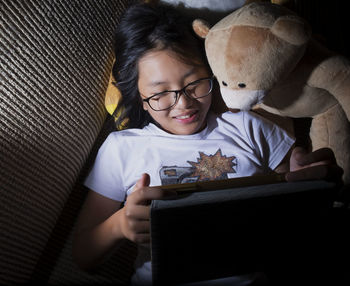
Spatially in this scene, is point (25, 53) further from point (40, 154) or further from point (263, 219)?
point (263, 219)

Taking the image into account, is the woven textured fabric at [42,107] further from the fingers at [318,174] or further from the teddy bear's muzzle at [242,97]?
the fingers at [318,174]

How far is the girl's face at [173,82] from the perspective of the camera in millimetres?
622

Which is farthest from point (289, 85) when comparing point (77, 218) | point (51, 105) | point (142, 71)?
point (77, 218)

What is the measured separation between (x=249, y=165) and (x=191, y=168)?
16cm

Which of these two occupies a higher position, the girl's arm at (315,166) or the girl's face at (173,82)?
the girl's face at (173,82)

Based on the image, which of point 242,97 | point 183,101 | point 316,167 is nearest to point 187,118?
point 183,101

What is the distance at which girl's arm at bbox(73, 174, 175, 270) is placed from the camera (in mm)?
483

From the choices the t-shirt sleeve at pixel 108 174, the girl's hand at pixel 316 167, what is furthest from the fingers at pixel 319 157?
the t-shirt sleeve at pixel 108 174

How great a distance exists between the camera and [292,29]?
0.40 m

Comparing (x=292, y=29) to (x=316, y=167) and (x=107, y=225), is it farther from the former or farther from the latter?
(x=107, y=225)

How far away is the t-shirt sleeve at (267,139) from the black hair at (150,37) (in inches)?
9.0

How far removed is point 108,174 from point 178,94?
11.9 inches

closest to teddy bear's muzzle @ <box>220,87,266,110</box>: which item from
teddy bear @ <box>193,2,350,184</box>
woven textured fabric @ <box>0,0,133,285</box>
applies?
teddy bear @ <box>193,2,350,184</box>

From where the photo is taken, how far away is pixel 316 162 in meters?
0.53
